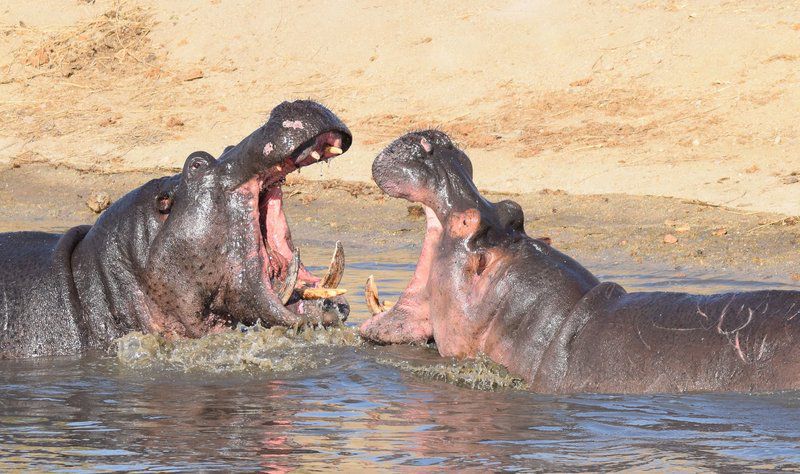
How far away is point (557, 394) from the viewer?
5.86 m

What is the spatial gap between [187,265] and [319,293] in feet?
2.10

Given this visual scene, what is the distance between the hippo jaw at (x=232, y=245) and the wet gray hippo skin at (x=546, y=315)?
0.42 metres

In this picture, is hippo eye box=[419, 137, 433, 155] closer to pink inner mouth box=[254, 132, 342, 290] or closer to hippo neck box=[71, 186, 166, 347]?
pink inner mouth box=[254, 132, 342, 290]

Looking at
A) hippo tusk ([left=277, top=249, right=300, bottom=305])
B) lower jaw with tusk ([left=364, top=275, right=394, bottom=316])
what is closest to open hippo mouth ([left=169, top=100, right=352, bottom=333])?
hippo tusk ([left=277, top=249, right=300, bottom=305])

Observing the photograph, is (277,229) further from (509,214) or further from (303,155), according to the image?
(509,214)

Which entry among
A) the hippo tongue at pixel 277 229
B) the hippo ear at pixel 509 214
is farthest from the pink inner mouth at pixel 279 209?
the hippo ear at pixel 509 214

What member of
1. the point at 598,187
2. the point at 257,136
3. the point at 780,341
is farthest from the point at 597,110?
the point at 780,341

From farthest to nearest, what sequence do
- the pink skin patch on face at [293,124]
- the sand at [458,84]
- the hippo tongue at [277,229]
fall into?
the sand at [458,84] < the hippo tongue at [277,229] < the pink skin patch on face at [293,124]

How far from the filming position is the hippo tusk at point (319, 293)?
6801mm

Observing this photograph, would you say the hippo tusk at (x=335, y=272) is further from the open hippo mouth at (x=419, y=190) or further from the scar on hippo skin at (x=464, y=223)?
the scar on hippo skin at (x=464, y=223)

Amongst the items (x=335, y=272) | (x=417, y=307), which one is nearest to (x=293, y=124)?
(x=335, y=272)

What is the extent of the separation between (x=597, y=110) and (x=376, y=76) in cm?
255

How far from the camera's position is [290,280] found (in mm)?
6750

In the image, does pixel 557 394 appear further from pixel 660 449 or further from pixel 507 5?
pixel 507 5
